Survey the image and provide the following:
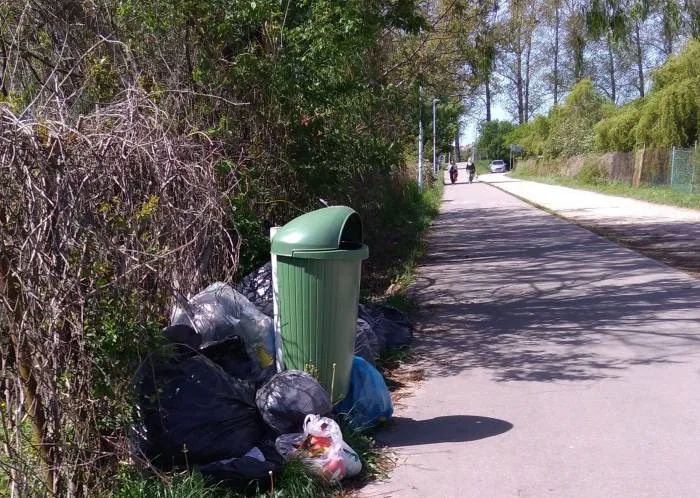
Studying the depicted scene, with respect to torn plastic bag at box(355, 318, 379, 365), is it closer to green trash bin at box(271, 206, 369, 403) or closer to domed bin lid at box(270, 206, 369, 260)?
green trash bin at box(271, 206, 369, 403)

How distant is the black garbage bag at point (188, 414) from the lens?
439cm

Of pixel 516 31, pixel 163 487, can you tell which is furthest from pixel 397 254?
pixel 163 487

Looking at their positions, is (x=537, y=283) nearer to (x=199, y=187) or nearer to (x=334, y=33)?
(x=334, y=33)

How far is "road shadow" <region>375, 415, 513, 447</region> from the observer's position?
546 cm

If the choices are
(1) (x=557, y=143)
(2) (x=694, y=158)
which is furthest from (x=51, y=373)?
(1) (x=557, y=143)

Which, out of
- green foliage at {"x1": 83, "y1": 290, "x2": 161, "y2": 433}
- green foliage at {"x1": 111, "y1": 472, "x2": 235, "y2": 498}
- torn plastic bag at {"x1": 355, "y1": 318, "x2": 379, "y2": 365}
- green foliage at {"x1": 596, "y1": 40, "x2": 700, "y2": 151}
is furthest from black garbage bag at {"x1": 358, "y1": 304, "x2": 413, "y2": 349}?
green foliage at {"x1": 596, "y1": 40, "x2": 700, "y2": 151}

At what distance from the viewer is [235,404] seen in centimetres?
460

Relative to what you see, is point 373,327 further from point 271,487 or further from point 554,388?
point 271,487

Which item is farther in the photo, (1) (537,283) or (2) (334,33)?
(1) (537,283)

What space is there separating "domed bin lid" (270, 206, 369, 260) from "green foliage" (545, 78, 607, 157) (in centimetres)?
5213

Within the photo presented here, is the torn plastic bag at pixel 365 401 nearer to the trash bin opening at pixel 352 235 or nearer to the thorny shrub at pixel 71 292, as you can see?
the trash bin opening at pixel 352 235

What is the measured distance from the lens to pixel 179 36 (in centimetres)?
831

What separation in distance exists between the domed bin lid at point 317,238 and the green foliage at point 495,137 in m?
93.7

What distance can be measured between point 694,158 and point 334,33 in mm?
24366
